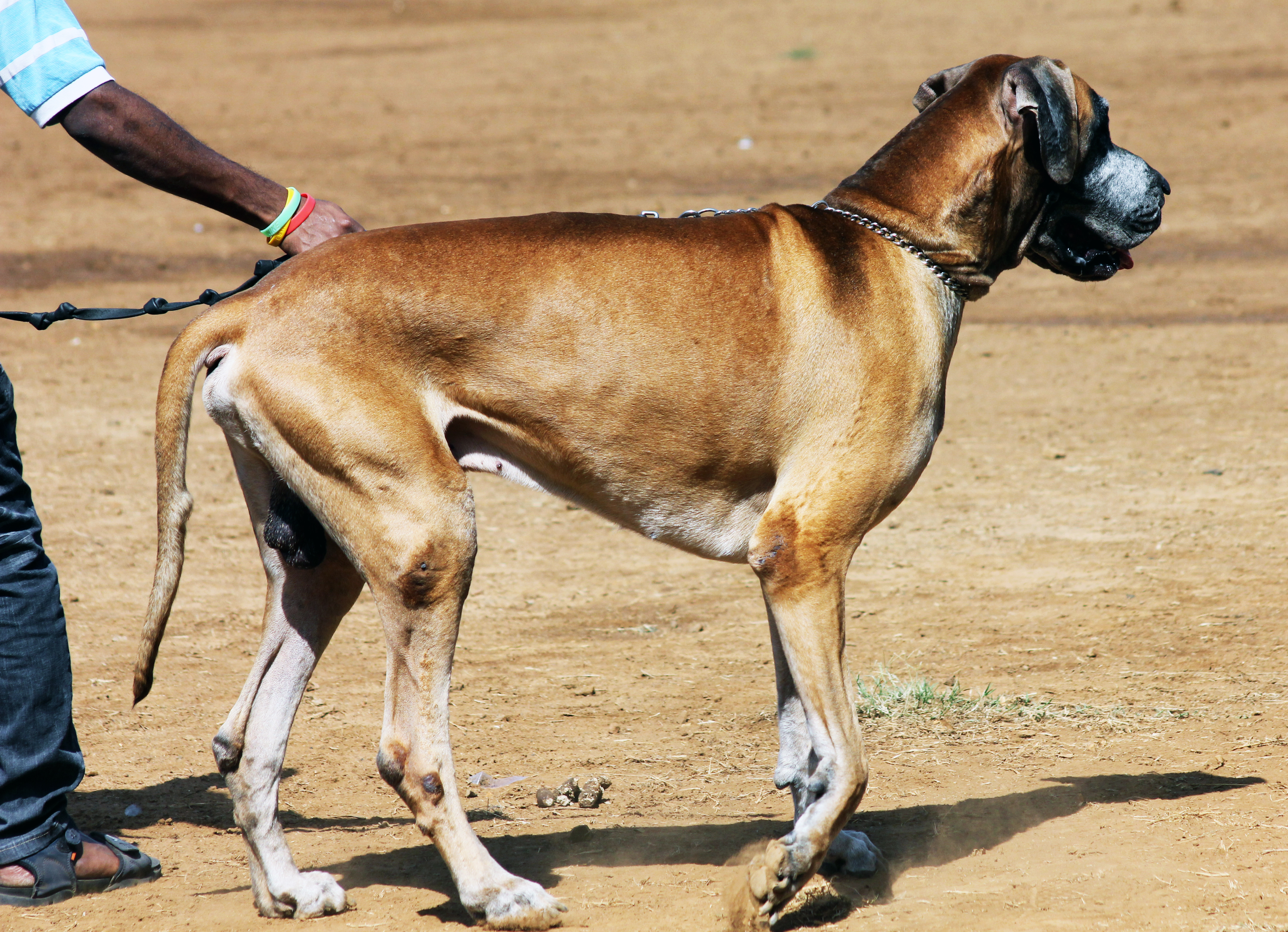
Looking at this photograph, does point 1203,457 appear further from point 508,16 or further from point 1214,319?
point 508,16

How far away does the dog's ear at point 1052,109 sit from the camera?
3945 mm

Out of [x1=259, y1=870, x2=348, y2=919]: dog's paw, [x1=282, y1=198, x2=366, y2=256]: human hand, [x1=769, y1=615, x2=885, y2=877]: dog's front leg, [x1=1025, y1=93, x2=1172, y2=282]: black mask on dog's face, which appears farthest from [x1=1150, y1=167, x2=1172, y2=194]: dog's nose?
[x1=259, y1=870, x2=348, y2=919]: dog's paw

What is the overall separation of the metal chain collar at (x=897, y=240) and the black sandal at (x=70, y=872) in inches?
98.0

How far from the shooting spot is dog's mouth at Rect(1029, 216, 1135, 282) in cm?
423

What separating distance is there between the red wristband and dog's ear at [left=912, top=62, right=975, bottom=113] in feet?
6.14

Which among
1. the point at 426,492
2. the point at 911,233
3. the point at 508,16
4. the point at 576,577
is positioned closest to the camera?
the point at 426,492

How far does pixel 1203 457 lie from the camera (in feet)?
27.2

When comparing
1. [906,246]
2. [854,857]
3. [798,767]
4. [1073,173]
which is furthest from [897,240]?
[854,857]

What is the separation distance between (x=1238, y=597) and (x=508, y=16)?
2407 cm

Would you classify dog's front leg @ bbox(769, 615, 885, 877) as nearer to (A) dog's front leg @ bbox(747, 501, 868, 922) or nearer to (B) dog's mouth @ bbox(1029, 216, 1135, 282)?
(A) dog's front leg @ bbox(747, 501, 868, 922)

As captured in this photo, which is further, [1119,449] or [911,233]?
[1119,449]

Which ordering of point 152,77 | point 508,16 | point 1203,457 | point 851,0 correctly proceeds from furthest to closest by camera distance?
point 508,16, point 851,0, point 152,77, point 1203,457

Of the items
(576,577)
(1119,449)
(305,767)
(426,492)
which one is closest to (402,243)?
(426,492)

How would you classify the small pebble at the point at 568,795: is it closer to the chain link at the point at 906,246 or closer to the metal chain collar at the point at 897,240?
the metal chain collar at the point at 897,240
